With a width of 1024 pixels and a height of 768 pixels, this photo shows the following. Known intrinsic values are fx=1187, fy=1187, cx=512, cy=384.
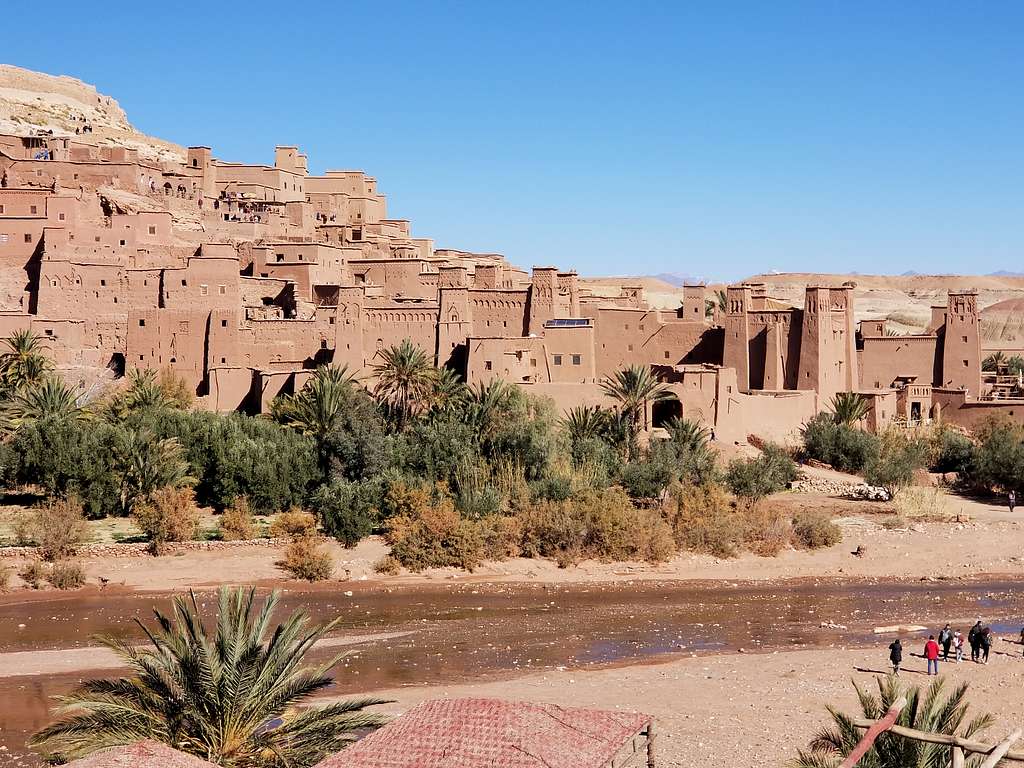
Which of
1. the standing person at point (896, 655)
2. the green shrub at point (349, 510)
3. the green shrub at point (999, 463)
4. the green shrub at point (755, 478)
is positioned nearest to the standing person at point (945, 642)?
the standing person at point (896, 655)

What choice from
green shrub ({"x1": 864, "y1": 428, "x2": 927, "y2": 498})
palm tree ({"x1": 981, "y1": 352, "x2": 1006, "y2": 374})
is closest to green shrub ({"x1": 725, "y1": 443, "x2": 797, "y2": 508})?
green shrub ({"x1": 864, "y1": 428, "x2": 927, "y2": 498})

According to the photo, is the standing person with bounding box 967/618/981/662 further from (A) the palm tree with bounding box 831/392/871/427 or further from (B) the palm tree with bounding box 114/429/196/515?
(B) the palm tree with bounding box 114/429/196/515

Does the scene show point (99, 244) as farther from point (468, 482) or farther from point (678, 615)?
point (678, 615)

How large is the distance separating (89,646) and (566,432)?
38.6 feet

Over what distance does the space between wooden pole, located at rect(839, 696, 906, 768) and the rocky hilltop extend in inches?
1644

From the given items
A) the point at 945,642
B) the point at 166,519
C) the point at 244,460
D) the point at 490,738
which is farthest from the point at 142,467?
the point at 490,738

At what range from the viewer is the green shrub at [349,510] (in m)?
22.8

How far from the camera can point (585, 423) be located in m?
26.2

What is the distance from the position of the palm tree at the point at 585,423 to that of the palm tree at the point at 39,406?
10.7 metres

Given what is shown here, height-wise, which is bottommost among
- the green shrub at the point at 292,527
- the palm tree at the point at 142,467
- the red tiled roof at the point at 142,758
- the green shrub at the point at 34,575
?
the green shrub at the point at 34,575

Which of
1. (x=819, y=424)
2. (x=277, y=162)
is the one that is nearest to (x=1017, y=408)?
(x=819, y=424)

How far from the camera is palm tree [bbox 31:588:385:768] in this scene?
376 inches

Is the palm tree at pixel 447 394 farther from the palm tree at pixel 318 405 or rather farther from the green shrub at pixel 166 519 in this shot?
the green shrub at pixel 166 519

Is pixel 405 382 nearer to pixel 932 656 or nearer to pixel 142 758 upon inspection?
pixel 932 656
